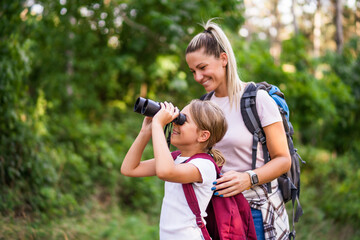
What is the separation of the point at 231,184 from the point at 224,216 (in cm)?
16

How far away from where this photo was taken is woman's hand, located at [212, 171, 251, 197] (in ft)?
5.88

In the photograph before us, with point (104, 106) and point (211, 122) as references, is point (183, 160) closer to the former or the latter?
point (211, 122)

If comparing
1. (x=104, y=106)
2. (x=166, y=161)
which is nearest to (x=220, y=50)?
(x=166, y=161)

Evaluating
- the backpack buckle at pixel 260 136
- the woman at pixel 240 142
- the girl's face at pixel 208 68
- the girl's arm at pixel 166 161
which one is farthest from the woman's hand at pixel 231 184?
the girl's face at pixel 208 68

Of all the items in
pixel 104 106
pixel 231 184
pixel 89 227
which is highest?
pixel 104 106

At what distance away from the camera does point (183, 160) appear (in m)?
1.90

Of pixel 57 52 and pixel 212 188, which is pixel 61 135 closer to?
pixel 57 52

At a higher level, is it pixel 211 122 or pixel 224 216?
pixel 211 122

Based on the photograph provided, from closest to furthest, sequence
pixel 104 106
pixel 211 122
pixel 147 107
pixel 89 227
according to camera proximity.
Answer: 1. pixel 147 107
2. pixel 211 122
3. pixel 89 227
4. pixel 104 106

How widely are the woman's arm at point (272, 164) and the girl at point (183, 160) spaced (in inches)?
5.2

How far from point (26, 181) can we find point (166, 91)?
4.40m

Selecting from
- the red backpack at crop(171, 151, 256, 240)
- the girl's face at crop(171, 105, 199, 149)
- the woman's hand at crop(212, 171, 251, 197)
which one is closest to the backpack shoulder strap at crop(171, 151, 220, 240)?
the red backpack at crop(171, 151, 256, 240)

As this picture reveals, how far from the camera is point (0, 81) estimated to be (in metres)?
3.85

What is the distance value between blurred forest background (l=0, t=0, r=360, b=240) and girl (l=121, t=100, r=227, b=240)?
137 centimetres
